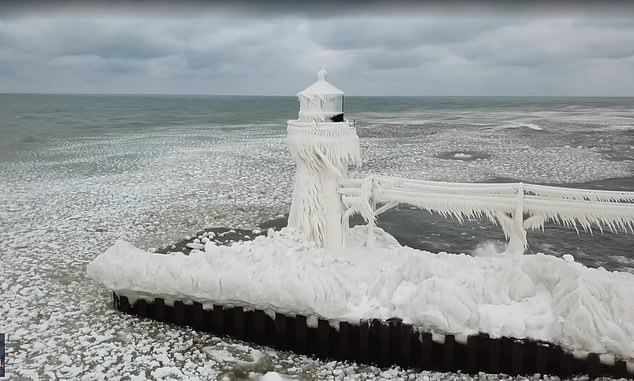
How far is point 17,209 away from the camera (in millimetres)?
12992

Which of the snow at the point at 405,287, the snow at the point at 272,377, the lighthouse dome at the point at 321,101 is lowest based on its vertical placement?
the snow at the point at 272,377

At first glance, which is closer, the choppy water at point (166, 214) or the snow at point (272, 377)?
the snow at point (272, 377)

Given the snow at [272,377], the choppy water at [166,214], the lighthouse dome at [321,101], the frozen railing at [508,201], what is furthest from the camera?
the lighthouse dome at [321,101]

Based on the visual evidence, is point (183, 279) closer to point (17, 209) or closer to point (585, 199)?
point (585, 199)

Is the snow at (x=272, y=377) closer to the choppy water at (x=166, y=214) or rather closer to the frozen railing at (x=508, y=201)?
the choppy water at (x=166, y=214)

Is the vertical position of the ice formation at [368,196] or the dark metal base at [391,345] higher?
the ice formation at [368,196]

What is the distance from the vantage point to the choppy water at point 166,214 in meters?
6.01

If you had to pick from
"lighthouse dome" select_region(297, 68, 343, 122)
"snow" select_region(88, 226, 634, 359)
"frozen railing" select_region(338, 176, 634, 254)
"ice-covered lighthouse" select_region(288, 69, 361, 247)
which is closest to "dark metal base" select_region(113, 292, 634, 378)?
"snow" select_region(88, 226, 634, 359)

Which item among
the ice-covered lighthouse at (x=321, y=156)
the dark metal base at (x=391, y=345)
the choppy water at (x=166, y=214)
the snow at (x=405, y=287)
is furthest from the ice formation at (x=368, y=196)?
the choppy water at (x=166, y=214)

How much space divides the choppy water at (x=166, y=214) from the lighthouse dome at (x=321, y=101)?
2.99 metres

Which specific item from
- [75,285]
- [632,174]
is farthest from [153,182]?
[632,174]

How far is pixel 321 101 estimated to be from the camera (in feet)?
22.0

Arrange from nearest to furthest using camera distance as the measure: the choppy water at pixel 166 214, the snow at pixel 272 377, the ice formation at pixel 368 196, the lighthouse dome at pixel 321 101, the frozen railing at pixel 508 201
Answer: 1. the snow at pixel 272 377
2. the choppy water at pixel 166 214
3. the frozen railing at pixel 508 201
4. the ice formation at pixel 368 196
5. the lighthouse dome at pixel 321 101

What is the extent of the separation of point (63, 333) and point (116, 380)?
1.45 meters
